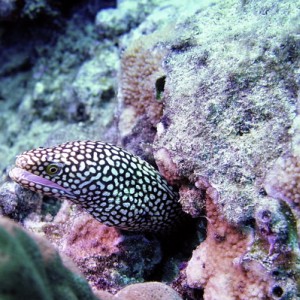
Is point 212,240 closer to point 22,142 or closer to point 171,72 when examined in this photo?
point 171,72

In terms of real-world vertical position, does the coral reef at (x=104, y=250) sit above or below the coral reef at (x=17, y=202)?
below

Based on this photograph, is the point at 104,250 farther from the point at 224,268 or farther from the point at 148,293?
the point at 224,268

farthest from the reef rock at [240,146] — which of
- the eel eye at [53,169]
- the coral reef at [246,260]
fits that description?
the eel eye at [53,169]

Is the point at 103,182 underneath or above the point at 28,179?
underneath

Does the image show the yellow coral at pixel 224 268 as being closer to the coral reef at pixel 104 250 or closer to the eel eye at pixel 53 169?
the coral reef at pixel 104 250

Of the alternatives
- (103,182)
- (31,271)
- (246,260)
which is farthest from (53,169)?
(246,260)

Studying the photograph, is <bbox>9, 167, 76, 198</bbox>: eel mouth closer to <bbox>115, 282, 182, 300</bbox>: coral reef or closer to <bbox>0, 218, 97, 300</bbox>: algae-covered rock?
<bbox>115, 282, 182, 300</bbox>: coral reef
